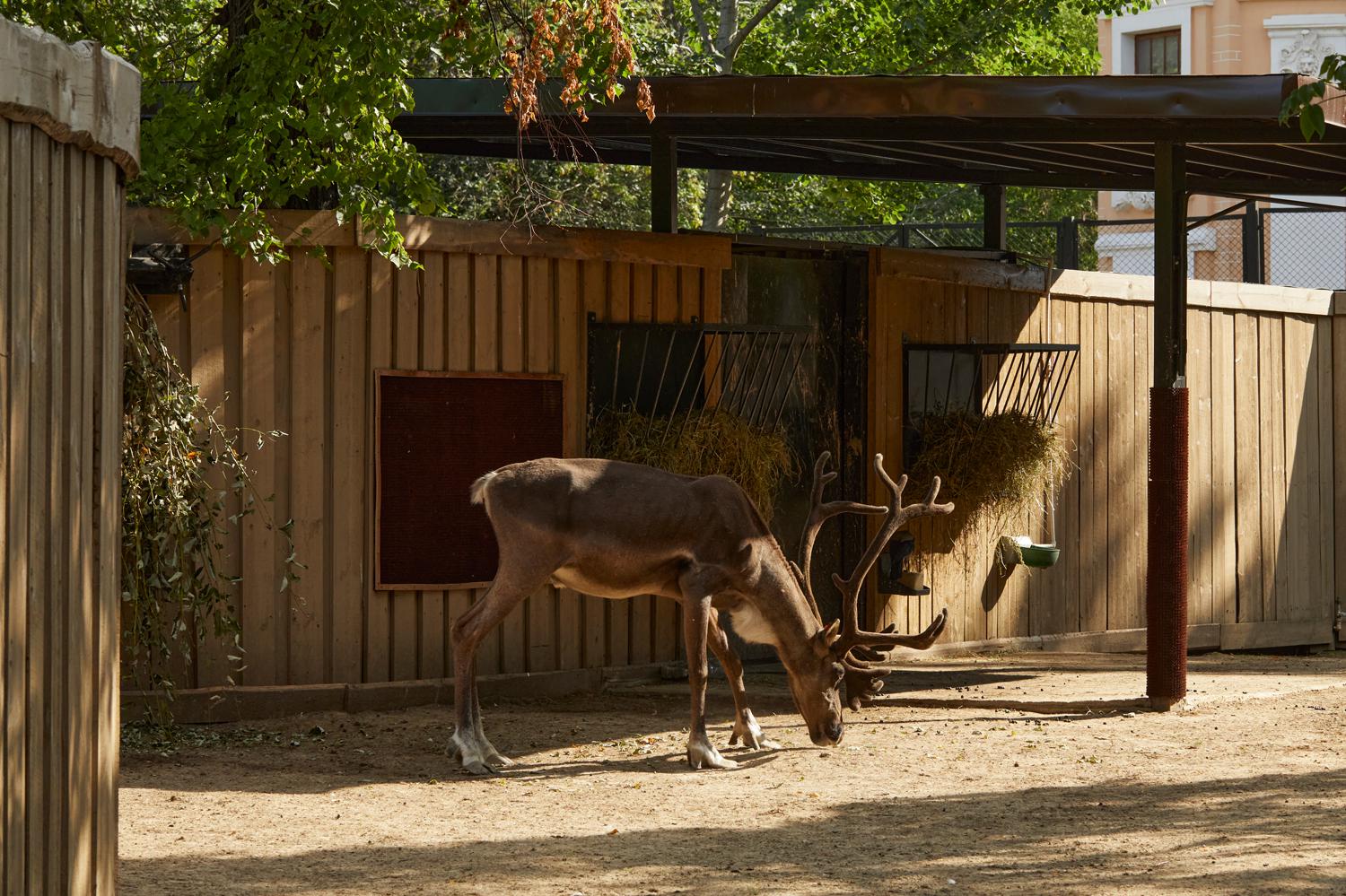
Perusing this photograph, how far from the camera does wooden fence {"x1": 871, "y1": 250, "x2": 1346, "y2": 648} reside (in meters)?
12.1

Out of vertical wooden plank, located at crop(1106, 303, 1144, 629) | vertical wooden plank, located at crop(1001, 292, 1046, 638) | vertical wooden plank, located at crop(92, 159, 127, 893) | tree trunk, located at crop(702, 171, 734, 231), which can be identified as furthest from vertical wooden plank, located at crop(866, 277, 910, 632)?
tree trunk, located at crop(702, 171, 734, 231)

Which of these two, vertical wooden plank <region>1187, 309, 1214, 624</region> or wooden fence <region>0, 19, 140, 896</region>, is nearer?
wooden fence <region>0, 19, 140, 896</region>

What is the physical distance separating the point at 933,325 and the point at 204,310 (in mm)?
5121

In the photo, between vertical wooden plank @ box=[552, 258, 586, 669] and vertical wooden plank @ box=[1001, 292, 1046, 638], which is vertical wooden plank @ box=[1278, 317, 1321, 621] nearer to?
vertical wooden plank @ box=[1001, 292, 1046, 638]

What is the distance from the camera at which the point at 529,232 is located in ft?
33.6

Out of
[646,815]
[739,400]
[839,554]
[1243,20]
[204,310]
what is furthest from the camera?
[1243,20]

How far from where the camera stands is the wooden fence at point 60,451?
4.13 metres

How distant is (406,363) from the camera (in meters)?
9.83

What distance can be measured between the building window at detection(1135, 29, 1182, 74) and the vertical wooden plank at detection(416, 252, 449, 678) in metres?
32.2

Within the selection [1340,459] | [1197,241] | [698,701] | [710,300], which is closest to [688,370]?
[710,300]

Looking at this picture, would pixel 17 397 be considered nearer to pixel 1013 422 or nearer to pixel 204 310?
pixel 204 310

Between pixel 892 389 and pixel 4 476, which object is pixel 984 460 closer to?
pixel 892 389

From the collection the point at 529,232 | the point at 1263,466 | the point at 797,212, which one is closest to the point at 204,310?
the point at 529,232

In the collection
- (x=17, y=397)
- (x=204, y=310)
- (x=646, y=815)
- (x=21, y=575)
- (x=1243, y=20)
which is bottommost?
(x=646, y=815)
